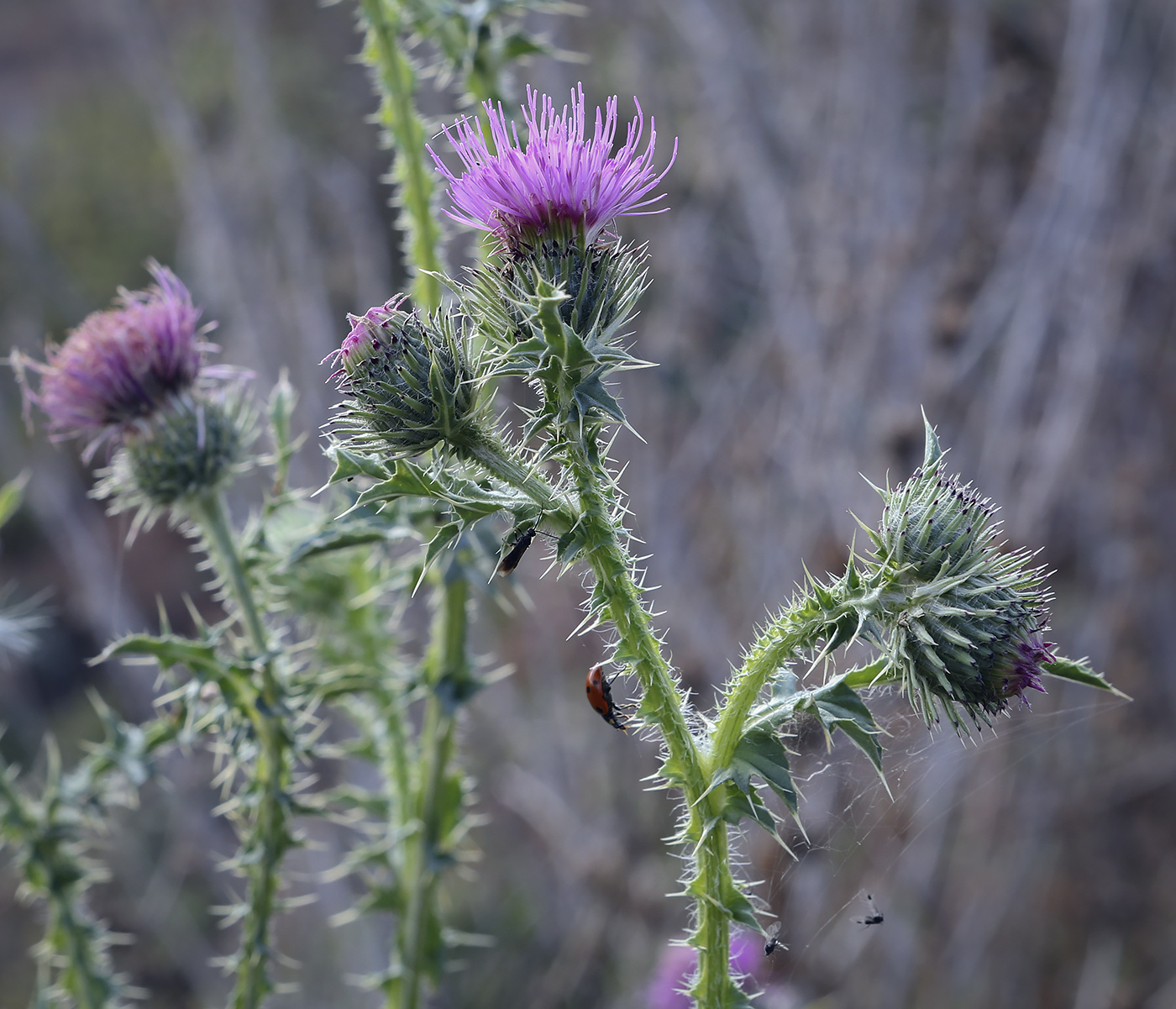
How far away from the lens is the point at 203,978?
7.02 meters

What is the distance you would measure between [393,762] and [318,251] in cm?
766

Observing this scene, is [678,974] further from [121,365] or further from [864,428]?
[864,428]

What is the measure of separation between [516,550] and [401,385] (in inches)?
15.4

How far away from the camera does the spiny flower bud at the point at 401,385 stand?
1.82 meters

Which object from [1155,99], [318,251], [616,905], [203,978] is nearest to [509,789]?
[616,905]

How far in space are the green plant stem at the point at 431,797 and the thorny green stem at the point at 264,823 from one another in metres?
0.36

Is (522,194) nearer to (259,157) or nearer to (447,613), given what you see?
(447,613)

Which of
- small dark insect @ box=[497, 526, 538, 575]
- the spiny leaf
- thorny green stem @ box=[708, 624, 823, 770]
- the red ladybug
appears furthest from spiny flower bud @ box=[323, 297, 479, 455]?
the spiny leaf

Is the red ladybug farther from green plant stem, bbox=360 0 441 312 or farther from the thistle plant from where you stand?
green plant stem, bbox=360 0 441 312

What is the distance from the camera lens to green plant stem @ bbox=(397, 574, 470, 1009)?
2.50m

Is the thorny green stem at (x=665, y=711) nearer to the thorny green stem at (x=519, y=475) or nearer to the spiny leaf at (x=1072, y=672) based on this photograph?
the thorny green stem at (x=519, y=475)

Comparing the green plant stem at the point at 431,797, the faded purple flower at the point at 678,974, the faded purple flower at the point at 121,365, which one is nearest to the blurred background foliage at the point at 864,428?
the faded purple flower at the point at 678,974

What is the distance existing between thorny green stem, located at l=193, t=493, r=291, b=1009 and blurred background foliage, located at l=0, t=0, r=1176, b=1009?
210 cm

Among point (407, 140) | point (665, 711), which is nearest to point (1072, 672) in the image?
point (665, 711)
